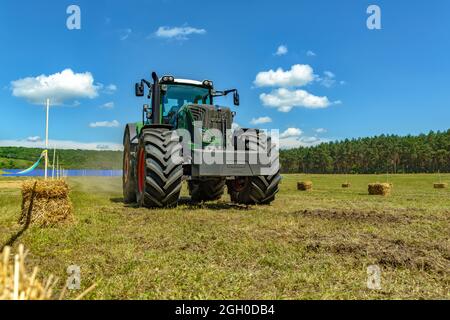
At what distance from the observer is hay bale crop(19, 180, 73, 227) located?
23.8ft

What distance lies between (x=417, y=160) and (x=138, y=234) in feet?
344

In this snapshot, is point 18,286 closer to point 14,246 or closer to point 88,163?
point 14,246

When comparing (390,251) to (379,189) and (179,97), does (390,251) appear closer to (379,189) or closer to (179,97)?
(179,97)

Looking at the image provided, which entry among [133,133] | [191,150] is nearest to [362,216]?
[191,150]

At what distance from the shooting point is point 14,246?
5367 millimetres

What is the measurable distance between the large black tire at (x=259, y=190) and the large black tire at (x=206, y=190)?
150cm

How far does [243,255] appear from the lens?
191 inches

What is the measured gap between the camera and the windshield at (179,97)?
11.2 meters

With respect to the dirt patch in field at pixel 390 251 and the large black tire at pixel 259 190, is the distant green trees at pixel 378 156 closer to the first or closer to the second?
the large black tire at pixel 259 190

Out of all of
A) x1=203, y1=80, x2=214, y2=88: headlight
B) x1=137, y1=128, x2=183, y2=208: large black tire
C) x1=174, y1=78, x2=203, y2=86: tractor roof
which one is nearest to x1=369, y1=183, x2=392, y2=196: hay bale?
x1=203, y1=80, x2=214, y2=88: headlight

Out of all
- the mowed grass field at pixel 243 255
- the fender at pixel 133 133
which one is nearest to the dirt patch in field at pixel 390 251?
the mowed grass field at pixel 243 255

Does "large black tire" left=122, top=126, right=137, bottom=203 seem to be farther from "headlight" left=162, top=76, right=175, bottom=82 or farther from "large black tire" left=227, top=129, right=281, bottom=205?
"large black tire" left=227, top=129, right=281, bottom=205

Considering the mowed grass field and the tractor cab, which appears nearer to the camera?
the mowed grass field
